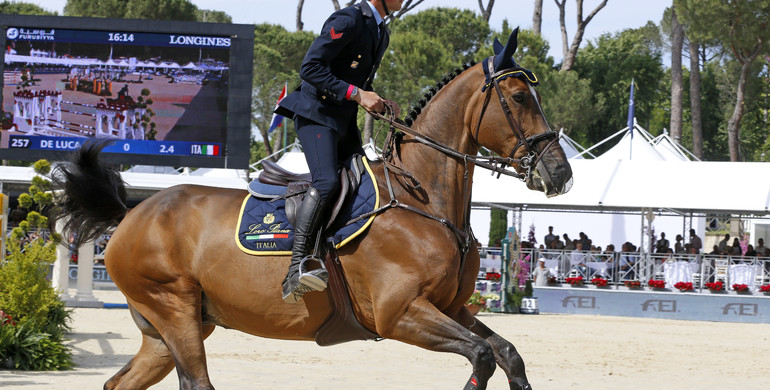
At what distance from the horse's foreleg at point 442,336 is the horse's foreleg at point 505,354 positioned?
30 cm

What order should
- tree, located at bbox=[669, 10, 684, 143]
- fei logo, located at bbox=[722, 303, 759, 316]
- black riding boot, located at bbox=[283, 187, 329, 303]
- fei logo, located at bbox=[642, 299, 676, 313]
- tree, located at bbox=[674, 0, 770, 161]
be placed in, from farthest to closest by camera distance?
1. tree, located at bbox=[669, 10, 684, 143]
2. tree, located at bbox=[674, 0, 770, 161]
3. fei logo, located at bbox=[642, 299, 676, 313]
4. fei logo, located at bbox=[722, 303, 759, 316]
5. black riding boot, located at bbox=[283, 187, 329, 303]

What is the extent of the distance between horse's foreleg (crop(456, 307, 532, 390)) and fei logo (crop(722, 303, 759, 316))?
727 inches

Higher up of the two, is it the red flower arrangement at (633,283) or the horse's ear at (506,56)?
the horse's ear at (506,56)

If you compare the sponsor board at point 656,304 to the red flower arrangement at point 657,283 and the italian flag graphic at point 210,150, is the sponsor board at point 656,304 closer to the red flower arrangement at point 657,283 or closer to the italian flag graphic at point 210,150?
the red flower arrangement at point 657,283

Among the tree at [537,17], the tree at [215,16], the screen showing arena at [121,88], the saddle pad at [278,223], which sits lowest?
the saddle pad at [278,223]

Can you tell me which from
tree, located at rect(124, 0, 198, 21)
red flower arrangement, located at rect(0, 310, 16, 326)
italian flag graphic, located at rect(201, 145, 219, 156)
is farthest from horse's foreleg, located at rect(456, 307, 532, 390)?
tree, located at rect(124, 0, 198, 21)

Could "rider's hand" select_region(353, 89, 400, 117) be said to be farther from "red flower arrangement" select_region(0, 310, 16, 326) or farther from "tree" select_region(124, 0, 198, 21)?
"tree" select_region(124, 0, 198, 21)

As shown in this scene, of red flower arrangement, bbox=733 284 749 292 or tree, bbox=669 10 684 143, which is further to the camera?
tree, bbox=669 10 684 143

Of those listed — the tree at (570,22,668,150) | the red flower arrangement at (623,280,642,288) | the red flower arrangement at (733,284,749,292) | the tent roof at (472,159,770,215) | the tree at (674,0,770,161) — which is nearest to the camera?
the red flower arrangement at (733,284,749,292)

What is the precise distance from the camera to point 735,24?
115 feet

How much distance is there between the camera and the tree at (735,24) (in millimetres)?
34469

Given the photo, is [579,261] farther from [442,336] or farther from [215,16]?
[215,16]

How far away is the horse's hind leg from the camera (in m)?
5.86

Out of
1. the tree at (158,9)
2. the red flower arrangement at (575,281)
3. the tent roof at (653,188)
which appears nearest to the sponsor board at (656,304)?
the red flower arrangement at (575,281)
